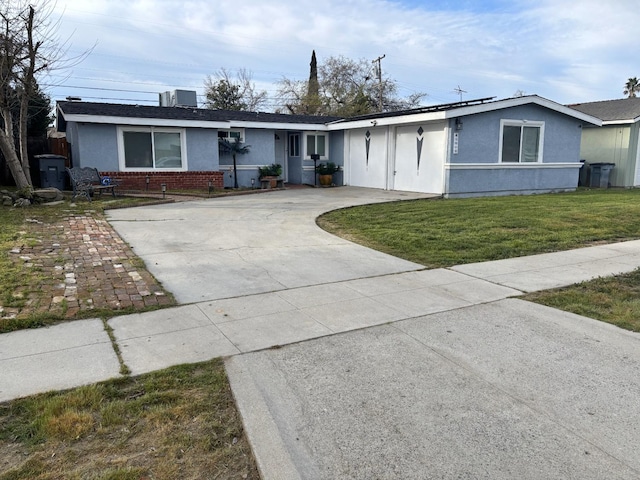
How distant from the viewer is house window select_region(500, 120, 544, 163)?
16.5m

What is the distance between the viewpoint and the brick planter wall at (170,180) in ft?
52.5

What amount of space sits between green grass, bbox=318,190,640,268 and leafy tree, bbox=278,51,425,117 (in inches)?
1102

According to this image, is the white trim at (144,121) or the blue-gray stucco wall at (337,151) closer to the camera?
the white trim at (144,121)

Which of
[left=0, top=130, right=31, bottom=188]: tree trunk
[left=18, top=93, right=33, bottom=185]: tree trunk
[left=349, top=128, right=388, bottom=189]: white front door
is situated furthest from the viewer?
[left=349, top=128, right=388, bottom=189]: white front door

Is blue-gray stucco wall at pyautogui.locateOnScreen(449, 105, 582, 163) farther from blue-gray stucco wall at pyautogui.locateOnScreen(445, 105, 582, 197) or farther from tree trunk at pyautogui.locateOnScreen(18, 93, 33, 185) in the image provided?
tree trunk at pyautogui.locateOnScreen(18, 93, 33, 185)

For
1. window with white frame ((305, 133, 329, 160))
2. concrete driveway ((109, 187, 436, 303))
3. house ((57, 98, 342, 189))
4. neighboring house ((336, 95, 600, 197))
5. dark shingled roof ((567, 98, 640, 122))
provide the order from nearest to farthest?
concrete driveway ((109, 187, 436, 303))
neighboring house ((336, 95, 600, 197))
house ((57, 98, 342, 189))
dark shingled roof ((567, 98, 640, 122))
window with white frame ((305, 133, 329, 160))

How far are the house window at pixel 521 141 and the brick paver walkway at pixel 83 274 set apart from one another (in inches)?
519

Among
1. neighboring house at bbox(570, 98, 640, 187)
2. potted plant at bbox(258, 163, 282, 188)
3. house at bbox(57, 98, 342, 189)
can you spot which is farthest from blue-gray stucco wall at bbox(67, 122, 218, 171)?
neighboring house at bbox(570, 98, 640, 187)

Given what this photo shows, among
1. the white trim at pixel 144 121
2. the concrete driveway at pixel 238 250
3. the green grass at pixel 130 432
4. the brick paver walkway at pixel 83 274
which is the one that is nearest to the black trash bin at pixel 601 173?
the concrete driveway at pixel 238 250

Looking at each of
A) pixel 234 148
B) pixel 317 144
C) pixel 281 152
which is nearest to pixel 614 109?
pixel 317 144

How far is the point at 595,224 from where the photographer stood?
10.2m

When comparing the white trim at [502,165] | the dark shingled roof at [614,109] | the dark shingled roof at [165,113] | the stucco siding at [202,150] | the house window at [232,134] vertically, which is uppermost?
the dark shingled roof at [614,109]

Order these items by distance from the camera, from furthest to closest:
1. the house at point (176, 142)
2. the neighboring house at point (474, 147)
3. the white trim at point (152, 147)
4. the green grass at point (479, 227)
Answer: the white trim at point (152, 147), the house at point (176, 142), the neighboring house at point (474, 147), the green grass at point (479, 227)

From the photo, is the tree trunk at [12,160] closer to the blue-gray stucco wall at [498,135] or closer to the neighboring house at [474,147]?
the neighboring house at [474,147]
